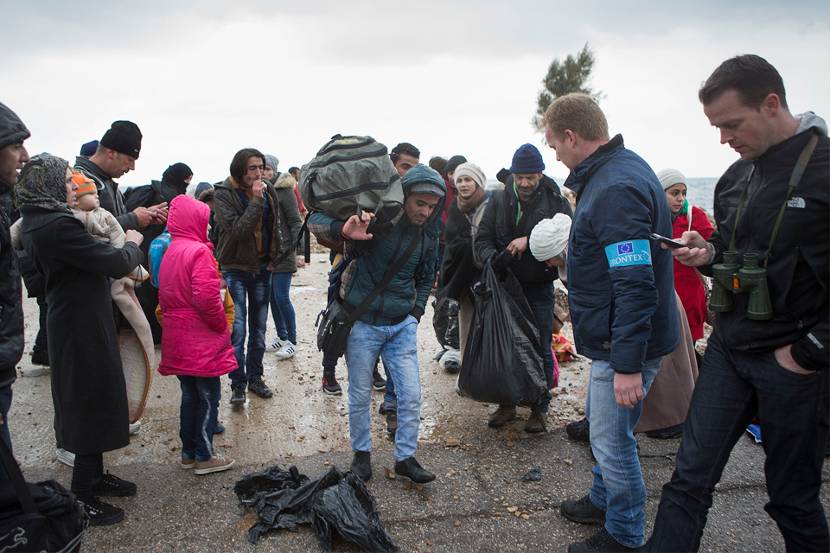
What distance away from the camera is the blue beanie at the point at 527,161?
4078mm

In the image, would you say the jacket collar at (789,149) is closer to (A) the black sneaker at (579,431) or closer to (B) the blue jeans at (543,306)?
(B) the blue jeans at (543,306)

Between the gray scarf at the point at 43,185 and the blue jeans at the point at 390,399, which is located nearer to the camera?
the gray scarf at the point at 43,185

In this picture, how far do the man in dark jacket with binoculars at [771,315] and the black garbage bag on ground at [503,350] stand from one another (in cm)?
162

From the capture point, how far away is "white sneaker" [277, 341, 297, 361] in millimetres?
5855

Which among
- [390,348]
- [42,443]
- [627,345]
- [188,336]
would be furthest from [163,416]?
[627,345]

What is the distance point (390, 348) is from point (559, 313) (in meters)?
1.76

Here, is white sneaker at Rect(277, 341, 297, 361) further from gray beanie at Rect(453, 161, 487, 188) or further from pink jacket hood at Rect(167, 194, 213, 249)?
gray beanie at Rect(453, 161, 487, 188)

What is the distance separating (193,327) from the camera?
356 cm

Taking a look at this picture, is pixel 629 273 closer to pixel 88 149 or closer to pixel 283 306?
pixel 283 306

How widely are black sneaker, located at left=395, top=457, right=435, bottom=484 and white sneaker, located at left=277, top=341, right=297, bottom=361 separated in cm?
260

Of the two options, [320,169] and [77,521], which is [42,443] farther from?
[320,169]

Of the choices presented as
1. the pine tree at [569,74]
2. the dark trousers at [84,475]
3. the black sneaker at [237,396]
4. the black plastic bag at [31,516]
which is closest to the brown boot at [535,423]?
the black sneaker at [237,396]

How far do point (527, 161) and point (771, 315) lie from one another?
2207mm

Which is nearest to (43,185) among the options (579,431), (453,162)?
(579,431)
